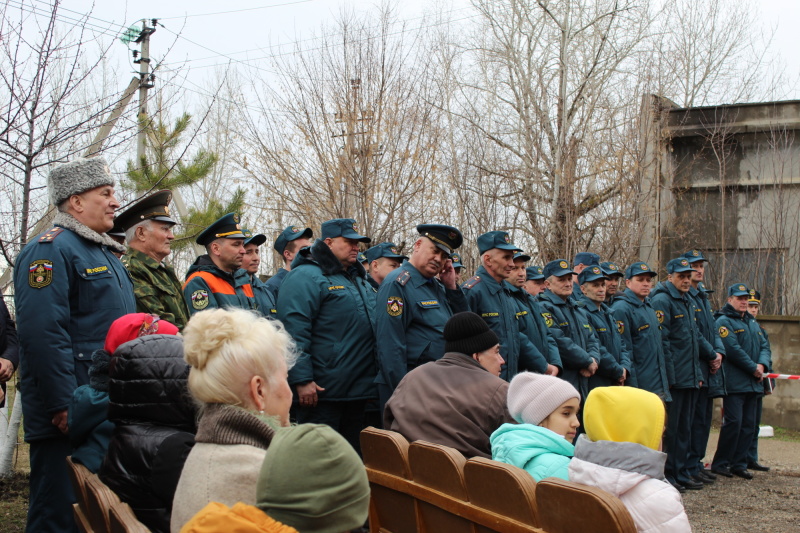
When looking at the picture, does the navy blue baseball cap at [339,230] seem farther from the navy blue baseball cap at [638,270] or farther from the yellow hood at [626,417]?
the navy blue baseball cap at [638,270]

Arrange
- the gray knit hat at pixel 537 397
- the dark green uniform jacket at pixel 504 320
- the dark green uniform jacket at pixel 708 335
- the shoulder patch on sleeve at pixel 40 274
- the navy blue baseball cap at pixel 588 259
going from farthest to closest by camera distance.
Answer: the dark green uniform jacket at pixel 708 335 < the navy blue baseball cap at pixel 588 259 < the dark green uniform jacket at pixel 504 320 < the shoulder patch on sleeve at pixel 40 274 < the gray knit hat at pixel 537 397

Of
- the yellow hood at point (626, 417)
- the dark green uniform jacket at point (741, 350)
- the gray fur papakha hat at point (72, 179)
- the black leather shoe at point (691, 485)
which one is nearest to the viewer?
the yellow hood at point (626, 417)

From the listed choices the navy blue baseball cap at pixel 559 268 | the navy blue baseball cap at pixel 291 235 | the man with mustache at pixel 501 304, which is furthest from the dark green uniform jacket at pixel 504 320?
the navy blue baseball cap at pixel 291 235

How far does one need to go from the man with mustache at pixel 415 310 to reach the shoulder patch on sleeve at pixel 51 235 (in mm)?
2421

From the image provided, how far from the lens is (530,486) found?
8.75 feet

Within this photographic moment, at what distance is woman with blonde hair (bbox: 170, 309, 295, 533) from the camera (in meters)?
2.12

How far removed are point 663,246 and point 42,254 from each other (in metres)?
15.6

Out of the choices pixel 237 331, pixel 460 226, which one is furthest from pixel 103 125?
pixel 460 226

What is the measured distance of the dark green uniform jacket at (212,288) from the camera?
5387 millimetres

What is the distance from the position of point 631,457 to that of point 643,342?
631 centimetres

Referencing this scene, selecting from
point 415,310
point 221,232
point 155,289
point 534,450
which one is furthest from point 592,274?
Answer: point 534,450

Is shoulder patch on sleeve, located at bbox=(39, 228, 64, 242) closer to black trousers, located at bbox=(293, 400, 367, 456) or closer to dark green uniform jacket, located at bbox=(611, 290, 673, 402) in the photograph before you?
black trousers, located at bbox=(293, 400, 367, 456)

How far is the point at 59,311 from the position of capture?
3844 mm

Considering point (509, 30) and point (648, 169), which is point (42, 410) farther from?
point (509, 30)
